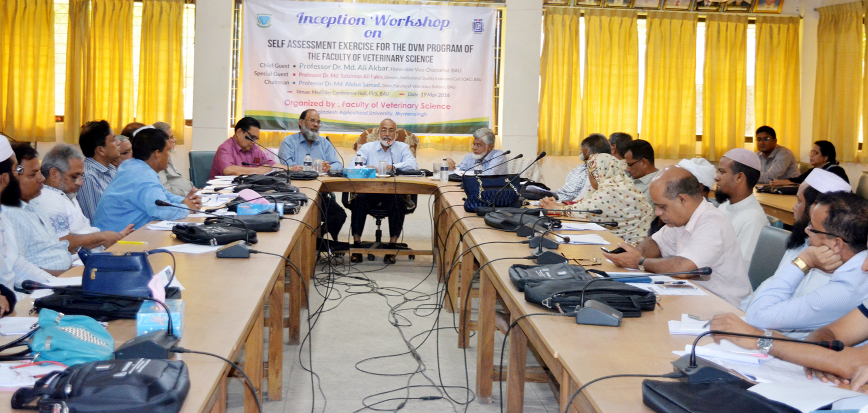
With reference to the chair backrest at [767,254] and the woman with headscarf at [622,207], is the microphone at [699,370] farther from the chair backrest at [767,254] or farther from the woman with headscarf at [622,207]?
the woman with headscarf at [622,207]

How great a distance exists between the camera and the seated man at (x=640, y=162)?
171 inches

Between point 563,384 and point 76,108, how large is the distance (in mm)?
6594

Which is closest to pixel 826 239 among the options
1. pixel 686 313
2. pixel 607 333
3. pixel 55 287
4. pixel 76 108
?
pixel 686 313

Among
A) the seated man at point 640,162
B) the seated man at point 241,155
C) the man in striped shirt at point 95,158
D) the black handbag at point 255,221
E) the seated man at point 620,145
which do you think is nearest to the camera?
the black handbag at point 255,221

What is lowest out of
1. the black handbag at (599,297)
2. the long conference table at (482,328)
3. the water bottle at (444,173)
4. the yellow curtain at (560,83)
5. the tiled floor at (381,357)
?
the tiled floor at (381,357)

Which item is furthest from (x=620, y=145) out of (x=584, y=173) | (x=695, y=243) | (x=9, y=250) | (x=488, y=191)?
(x=9, y=250)

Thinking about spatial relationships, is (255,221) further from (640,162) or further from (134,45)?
(134,45)

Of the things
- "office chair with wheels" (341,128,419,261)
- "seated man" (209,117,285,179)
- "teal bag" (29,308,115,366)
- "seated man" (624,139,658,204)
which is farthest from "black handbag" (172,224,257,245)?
"office chair with wheels" (341,128,419,261)

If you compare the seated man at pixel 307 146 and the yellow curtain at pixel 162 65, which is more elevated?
the yellow curtain at pixel 162 65

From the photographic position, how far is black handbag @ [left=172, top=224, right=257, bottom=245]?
2.70 m

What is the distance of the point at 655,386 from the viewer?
132cm

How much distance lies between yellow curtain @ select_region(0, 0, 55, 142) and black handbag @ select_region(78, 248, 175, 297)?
5904 mm

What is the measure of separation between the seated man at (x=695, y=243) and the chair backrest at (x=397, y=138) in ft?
13.4

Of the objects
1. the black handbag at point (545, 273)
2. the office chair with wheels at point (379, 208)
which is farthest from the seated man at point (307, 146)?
the black handbag at point (545, 273)
